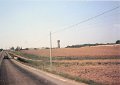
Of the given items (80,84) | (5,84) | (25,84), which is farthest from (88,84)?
(5,84)

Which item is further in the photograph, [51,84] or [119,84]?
[51,84]

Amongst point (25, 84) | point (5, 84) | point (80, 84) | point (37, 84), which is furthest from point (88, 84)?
point (5, 84)

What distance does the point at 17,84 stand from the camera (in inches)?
634

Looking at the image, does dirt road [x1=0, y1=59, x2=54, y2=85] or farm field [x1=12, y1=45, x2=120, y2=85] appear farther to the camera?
farm field [x1=12, y1=45, x2=120, y2=85]

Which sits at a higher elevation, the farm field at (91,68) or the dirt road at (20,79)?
the farm field at (91,68)

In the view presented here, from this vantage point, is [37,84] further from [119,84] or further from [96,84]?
[119,84]

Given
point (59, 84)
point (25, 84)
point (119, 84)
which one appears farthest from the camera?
point (25, 84)

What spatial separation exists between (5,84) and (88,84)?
6010 millimetres

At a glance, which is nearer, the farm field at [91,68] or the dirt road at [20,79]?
the dirt road at [20,79]

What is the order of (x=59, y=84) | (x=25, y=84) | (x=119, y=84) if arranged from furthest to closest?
(x=25, y=84) < (x=59, y=84) < (x=119, y=84)

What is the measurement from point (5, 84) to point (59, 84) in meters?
A: 4.22

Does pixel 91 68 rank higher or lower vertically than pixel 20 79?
higher

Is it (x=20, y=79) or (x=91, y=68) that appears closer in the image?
(x=20, y=79)

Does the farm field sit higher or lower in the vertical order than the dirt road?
higher
